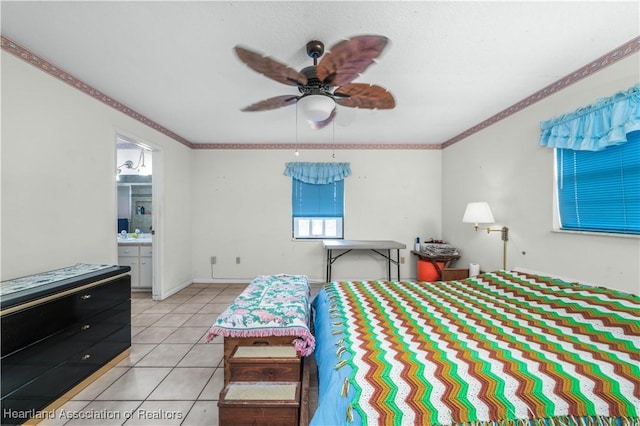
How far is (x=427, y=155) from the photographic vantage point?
445cm

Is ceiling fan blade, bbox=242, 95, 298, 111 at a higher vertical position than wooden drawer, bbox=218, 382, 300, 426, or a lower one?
higher

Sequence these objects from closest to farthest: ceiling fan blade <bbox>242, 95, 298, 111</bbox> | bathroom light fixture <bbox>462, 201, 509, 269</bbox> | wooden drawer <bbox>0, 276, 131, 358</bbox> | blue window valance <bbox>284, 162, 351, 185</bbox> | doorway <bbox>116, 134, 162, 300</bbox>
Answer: wooden drawer <bbox>0, 276, 131, 358</bbox> → ceiling fan blade <bbox>242, 95, 298, 111</bbox> → bathroom light fixture <bbox>462, 201, 509, 269</bbox> → doorway <bbox>116, 134, 162, 300</bbox> → blue window valance <bbox>284, 162, 351, 185</bbox>

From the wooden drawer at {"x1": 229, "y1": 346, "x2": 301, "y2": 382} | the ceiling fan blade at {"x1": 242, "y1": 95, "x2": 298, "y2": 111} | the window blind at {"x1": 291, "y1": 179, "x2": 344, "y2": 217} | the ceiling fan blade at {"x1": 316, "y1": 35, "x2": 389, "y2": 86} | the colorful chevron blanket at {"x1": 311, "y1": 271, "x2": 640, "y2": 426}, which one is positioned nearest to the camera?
the colorful chevron blanket at {"x1": 311, "y1": 271, "x2": 640, "y2": 426}

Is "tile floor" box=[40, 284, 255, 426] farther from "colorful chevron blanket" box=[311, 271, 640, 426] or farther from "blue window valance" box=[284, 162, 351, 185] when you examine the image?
"blue window valance" box=[284, 162, 351, 185]

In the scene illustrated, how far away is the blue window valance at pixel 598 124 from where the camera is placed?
1711 millimetres

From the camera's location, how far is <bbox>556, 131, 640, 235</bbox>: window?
1766 mm

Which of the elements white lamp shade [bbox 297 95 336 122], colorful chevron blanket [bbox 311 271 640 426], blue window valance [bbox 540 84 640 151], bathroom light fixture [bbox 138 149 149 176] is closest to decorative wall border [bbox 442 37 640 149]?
blue window valance [bbox 540 84 640 151]

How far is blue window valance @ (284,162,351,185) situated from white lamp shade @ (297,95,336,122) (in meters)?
2.65

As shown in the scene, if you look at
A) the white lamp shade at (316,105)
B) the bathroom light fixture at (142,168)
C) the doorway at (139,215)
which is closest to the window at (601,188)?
the white lamp shade at (316,105)

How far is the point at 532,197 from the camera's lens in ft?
8.32

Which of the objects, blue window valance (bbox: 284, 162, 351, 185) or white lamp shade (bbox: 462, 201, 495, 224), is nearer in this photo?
white lamp shade (bbox: 462, 201, 495, 224)

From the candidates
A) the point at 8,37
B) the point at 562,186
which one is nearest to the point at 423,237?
the point at 562,186

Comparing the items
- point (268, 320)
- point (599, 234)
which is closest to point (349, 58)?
point (268, 320)

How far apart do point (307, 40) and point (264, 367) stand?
83.6 inches
